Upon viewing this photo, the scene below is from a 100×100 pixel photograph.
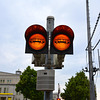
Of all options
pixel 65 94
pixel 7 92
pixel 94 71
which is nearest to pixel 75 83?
pixel 65 94

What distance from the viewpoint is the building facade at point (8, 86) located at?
62969 mm

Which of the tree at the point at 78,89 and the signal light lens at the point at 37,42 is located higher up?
the signal light lens at the point at 37,42

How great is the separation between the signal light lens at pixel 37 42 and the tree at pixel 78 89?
3623 cm

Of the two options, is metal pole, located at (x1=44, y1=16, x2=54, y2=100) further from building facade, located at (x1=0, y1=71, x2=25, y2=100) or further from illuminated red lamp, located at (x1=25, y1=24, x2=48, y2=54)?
building facade, located at (x1=0, y1=71, x2=25, y2=100)

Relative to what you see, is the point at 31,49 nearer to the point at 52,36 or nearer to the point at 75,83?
the point at 52,36

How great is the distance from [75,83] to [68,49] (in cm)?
3802

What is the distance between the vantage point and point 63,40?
2969 mm

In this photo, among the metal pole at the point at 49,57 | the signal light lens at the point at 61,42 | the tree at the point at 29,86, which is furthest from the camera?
the tree at the point at 29,86

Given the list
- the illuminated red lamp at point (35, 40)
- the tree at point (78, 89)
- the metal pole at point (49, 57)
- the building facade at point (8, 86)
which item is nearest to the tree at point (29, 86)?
the tree at point (78, 89)

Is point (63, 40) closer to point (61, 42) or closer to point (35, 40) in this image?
point (61, 42)

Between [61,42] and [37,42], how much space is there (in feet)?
1.42

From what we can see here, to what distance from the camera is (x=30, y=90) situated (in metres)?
40.5

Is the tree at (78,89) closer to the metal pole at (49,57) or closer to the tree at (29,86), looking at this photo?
the tree at (29,86)

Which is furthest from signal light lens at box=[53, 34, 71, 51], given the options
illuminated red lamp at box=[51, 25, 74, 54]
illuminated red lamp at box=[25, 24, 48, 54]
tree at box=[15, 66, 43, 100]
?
tree at box=[15, 66, 43, 100]
